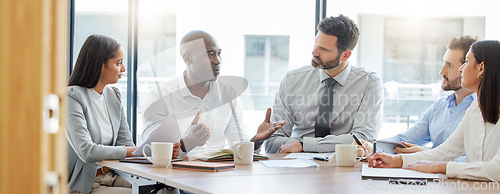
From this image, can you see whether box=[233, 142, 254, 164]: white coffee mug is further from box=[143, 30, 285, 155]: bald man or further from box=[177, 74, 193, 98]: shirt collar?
box=[177, 74, 193, 98]: shirt collar

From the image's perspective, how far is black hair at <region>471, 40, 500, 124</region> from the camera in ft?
6.64

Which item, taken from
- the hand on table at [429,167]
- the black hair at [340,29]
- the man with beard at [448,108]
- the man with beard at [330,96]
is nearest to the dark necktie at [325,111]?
the man with beard at [330,96]

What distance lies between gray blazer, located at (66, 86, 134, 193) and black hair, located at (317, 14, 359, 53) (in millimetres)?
1616

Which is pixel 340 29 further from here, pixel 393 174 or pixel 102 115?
pixel 393 174

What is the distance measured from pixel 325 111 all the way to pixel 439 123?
692mm

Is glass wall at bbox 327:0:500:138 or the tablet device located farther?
glass wall at bbox 327:0:500:138

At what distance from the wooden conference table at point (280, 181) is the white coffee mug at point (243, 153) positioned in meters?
0.07

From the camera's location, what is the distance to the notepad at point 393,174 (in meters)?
1.80

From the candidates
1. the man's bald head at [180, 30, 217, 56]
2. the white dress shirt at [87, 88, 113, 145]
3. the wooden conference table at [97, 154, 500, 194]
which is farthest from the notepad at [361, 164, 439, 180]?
the man's bald head at [180, 30, 217, 56]

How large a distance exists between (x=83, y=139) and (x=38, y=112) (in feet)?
6.20

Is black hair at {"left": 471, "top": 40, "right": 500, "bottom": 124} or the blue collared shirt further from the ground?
black hair at {"left": 471, "top": 40, "right": 500, "bottom": 124}

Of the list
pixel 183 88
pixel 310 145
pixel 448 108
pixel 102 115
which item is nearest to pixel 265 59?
pixel 183 88

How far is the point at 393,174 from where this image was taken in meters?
1.86

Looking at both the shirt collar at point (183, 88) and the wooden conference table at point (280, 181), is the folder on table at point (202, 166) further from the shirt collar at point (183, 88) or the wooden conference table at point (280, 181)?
the shirt collar at point (183, 88)
